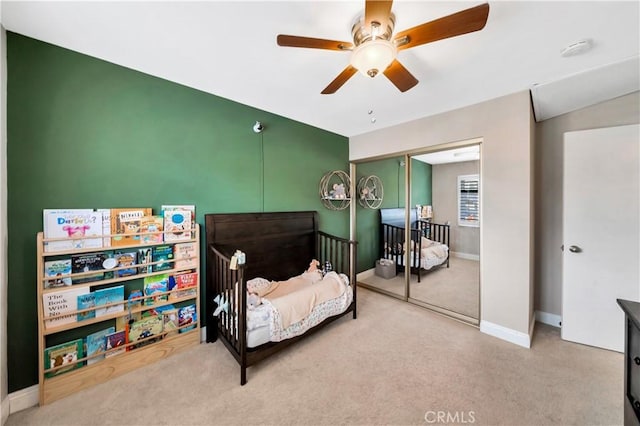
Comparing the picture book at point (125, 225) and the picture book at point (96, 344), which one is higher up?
the picture book at point (125, 225)

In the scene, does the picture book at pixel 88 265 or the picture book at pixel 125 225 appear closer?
the picture book at pixel 88 265

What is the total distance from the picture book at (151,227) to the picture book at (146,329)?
2.09 ft

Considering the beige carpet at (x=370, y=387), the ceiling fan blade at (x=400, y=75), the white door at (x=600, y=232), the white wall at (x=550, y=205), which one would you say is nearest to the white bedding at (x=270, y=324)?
the beige carpet at (x=370, y=387)

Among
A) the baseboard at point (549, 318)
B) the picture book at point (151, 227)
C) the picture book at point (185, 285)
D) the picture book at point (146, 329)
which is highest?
the picture book at point (151, 227)

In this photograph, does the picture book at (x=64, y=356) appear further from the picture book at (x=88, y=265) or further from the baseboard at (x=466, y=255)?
the baseboard at (x=466, y=255)

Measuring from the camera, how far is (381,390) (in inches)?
61.1

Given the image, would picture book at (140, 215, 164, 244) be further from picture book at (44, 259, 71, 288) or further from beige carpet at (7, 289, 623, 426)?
beige carpet at (7, 289, 623, 426)

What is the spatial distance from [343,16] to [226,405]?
8.18ft

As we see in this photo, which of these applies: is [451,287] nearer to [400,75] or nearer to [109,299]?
[400,75]

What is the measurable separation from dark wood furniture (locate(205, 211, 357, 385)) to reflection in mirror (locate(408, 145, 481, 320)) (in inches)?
44.0

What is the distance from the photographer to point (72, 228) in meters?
1.54

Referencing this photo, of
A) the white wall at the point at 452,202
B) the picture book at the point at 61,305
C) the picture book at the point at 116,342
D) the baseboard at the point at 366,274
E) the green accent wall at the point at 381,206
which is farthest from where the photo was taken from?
the baseboard at the point at 366,274

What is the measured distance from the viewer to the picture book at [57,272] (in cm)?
145

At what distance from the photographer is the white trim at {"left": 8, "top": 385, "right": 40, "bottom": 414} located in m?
1.40
